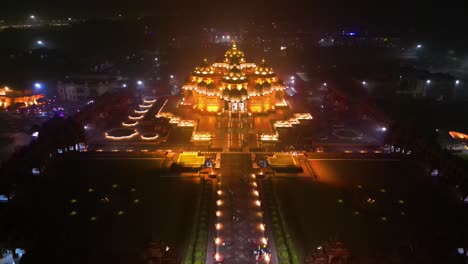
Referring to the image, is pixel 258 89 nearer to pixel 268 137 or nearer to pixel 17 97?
pixel 268 137

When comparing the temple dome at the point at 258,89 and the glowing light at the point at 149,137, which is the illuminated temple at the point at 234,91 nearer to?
the temple dome at the point at 258,89

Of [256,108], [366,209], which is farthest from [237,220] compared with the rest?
[256,108]

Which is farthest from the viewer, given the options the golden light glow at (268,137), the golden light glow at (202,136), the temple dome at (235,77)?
the temple dome at (235,77)

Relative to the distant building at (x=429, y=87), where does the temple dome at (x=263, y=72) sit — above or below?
above

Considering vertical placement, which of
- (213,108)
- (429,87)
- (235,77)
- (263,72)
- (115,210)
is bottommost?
(115,210)

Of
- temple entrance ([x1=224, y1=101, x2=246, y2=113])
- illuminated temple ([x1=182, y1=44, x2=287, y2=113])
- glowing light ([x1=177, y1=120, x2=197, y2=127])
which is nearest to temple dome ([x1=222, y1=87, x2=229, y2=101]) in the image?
illuminated temple ([x1=182, y1=44, x2=287, y2=113])

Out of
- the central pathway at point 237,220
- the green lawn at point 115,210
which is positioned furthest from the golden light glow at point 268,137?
the green lawn at point 115,210

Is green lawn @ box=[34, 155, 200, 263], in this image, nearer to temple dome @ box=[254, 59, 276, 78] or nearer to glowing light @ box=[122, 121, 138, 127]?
glowing light @ box=[122, 121, 138, 127]
